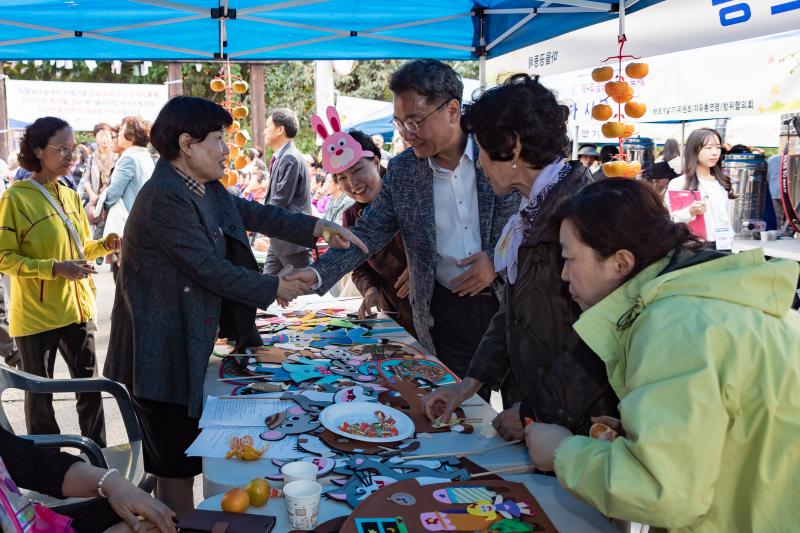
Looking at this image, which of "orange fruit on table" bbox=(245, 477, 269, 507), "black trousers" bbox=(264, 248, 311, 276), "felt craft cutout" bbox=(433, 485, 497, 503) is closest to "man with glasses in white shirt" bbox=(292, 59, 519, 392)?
"felt craft cutout" bbox=(433, 485, 497, 503)

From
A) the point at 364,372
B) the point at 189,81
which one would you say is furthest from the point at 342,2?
the point at 189,81

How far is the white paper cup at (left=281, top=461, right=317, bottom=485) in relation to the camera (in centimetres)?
145

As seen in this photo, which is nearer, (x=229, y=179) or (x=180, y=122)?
(x=180, y=122)

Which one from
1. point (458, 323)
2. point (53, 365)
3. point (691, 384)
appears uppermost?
point (691, 384)

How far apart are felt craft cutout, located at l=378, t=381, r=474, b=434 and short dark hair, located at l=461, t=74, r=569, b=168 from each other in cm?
77

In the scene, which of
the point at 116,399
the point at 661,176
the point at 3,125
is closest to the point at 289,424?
the point at 116,399

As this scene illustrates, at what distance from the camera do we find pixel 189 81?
2078 centimetres

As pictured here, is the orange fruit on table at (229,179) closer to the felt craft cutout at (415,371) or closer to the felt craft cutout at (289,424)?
the felt craft cutout at (415,371)

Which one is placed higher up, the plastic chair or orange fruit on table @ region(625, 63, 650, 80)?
orange fruit on table @ region(625, 63, 650, 80)

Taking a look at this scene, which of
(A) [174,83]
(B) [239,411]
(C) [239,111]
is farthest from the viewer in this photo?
(A) [174,83]

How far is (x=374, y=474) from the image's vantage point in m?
1.59

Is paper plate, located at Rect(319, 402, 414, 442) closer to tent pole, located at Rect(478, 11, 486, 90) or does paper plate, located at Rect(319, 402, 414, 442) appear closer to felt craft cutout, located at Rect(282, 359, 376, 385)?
felt craft cutout, located at Rect(282, 359, 376, 385)

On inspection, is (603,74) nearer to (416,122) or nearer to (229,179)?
(416,122)

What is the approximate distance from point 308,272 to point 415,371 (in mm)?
636
